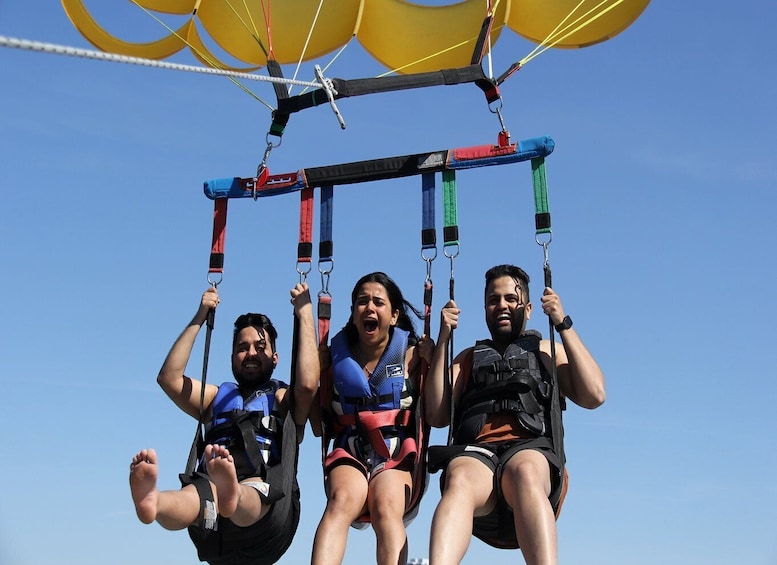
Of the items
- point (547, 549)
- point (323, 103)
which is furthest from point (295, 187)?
point (547, 549)

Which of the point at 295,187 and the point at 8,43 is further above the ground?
the point at 295,187

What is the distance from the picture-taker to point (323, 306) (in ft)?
17.7

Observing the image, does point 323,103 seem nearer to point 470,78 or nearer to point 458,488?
point 470,78

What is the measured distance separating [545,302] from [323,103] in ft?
5.09

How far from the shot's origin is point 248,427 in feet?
16.6

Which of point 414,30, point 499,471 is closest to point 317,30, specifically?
point 414,30

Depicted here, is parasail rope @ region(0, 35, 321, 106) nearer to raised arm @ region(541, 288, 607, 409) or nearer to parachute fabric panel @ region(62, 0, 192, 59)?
raised arm @ region(541, 288, 607, 409)

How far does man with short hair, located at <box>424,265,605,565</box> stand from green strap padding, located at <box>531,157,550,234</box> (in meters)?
0.28

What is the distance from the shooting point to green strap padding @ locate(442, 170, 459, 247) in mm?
5363

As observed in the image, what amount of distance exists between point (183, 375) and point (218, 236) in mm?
806

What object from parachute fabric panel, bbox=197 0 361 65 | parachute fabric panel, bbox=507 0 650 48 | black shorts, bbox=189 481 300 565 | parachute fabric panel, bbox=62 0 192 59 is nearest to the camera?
black shorts, bbox=189 481 300 565

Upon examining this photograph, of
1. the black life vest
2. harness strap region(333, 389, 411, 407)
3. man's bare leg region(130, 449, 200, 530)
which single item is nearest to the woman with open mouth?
harness strap region(333, 389, 411, 407)

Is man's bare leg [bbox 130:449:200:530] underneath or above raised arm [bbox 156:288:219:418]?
underneath

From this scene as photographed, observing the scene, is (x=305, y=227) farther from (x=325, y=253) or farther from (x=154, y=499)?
(x=154, y=499)
